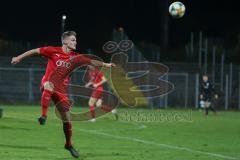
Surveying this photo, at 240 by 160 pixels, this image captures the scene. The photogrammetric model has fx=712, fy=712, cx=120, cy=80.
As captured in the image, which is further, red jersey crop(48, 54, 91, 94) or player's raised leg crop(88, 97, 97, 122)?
player's raised leg crop(88, 97, 97, 122)

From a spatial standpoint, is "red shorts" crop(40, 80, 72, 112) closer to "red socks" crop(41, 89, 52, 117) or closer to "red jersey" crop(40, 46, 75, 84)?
"red socks" crop(41, 89, 52, 117)

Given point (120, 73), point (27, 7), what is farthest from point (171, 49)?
point (120, 73)

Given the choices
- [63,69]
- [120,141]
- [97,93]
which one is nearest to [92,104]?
[97,93]

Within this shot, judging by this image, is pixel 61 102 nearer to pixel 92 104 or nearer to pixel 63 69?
pixel 63 69

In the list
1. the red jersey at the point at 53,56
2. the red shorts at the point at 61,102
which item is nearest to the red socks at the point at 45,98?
the red shorts at the point at 61,102

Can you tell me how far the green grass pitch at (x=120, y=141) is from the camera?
14570 mm

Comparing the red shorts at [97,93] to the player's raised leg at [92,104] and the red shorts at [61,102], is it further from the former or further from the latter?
the red shorts at [61,102]

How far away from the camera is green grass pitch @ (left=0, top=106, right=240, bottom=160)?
14570mm

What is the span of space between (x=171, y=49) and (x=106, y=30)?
559cm

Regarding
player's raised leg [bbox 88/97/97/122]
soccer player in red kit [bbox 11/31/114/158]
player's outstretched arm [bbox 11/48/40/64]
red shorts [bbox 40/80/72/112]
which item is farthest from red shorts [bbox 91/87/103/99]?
player's outstretched arm [bbox 11/48/40/64]

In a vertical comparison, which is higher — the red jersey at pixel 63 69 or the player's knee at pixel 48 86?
the red jersey at pixel 63 69

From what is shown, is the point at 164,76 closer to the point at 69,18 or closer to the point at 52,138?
the point at 69,18

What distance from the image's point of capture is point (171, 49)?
57250 millimetres

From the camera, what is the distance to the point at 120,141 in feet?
59.3
